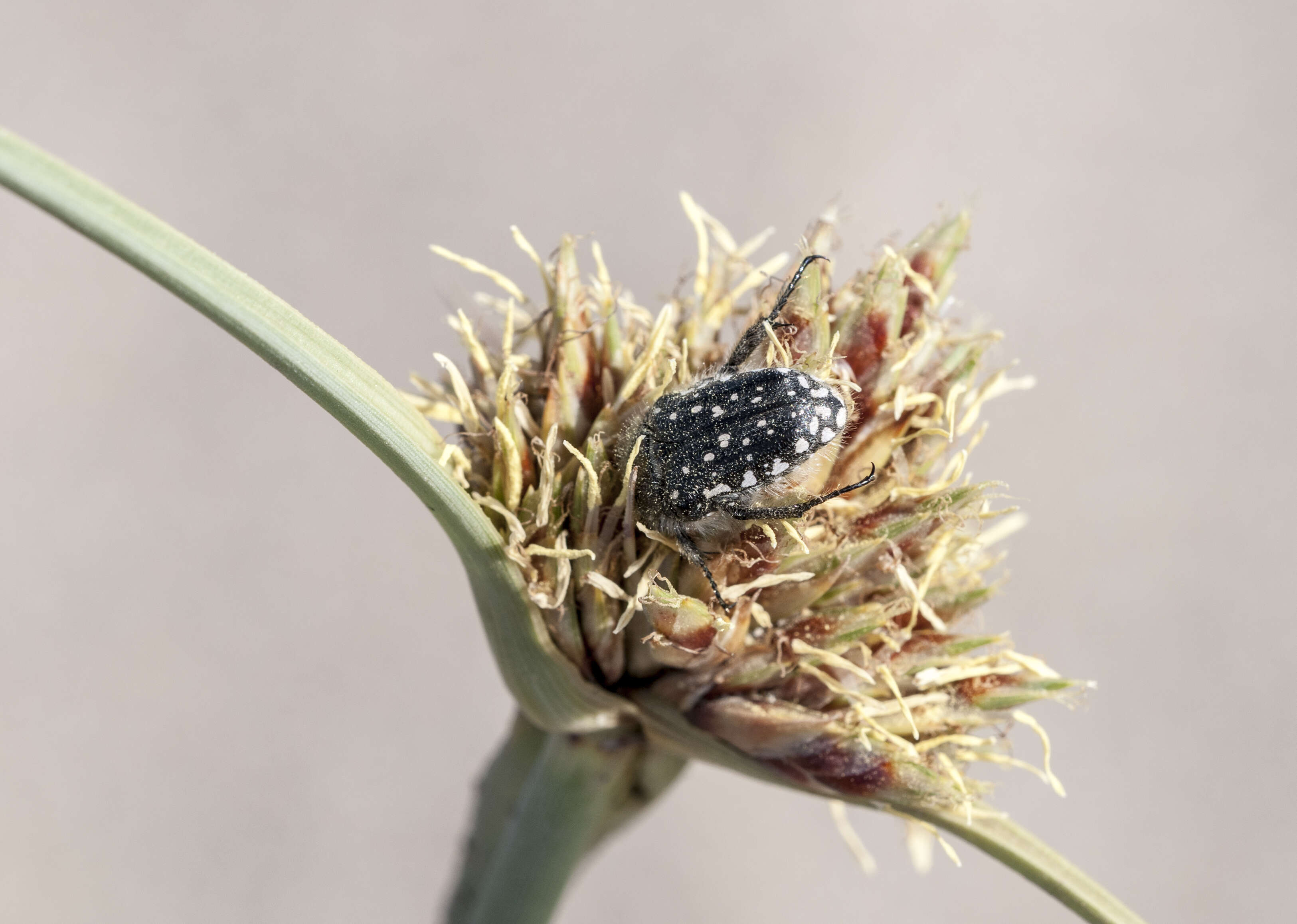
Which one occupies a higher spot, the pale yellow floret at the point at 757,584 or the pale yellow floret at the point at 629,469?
the pale yellow floret at the point at 629,469

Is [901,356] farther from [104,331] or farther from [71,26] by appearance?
[71,26]

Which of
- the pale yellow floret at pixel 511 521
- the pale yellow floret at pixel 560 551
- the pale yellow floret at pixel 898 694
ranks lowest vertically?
the pale yellow floret at pixel 898 694

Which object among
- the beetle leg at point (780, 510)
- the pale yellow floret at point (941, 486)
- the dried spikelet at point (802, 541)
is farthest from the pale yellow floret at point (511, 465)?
the pale yellow floret at point (941, 486)

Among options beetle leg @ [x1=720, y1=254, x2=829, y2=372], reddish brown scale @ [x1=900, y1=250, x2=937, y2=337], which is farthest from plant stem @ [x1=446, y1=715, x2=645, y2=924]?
reddish brown scale @ [x1=900, y1=250, x2=937, y2=337]

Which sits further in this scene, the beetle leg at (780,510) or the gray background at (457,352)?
the gray background at (457,352)

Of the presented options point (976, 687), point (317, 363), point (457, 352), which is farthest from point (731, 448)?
point (457, 352)

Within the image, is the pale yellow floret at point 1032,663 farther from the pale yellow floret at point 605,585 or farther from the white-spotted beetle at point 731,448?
the pale yellow floret at point 605,585
